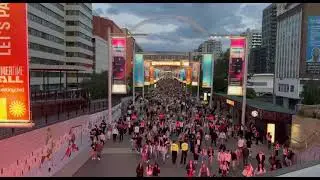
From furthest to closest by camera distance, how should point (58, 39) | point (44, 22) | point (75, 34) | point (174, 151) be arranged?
1. point (75, 34)
2. point (58, 39)
3. point (44, 22)
4. point (174, 151)

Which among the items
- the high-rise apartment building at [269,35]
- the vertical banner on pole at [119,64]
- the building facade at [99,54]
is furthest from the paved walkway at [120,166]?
the high-rise apartment building at [269,35]

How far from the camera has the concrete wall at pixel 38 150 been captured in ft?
54.2

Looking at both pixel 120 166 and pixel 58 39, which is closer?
pixel 120 166

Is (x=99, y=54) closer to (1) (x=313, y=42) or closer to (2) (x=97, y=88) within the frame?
(2) (x=97, y=88)

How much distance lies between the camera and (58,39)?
94.9 meters

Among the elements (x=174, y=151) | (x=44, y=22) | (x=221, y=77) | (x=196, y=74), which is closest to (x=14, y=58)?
(x=174, y=151)

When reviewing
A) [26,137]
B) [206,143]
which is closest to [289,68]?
[206,143]

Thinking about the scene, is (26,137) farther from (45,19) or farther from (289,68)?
(289,68)

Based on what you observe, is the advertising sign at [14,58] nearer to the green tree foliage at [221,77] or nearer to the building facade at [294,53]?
the building facade at [294,53]

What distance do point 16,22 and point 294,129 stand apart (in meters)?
18.5

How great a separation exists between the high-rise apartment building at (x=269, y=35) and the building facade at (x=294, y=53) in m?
66.4

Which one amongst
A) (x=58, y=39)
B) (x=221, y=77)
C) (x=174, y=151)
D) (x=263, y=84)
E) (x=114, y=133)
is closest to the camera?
(x=174, y=151)

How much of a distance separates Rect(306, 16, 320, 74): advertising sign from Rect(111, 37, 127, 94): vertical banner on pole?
44.7 meters

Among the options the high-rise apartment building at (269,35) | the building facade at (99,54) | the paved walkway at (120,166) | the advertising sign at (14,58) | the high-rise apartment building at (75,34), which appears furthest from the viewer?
the high-rise apartment building at (269,35)
